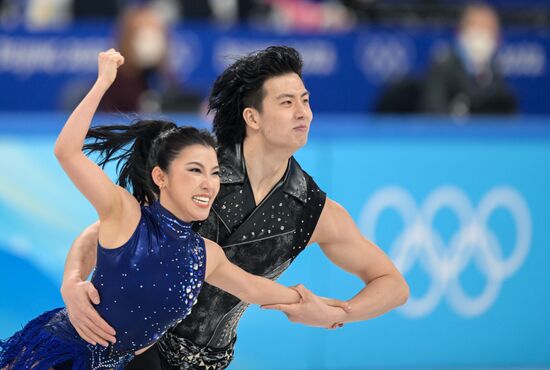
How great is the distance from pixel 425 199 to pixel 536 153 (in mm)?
764

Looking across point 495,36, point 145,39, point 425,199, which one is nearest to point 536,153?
point 425,199

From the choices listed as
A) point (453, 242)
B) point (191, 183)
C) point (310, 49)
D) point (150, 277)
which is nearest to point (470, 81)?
point (310, 49)

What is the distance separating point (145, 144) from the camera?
401cm

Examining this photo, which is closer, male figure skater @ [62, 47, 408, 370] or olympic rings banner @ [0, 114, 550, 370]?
male figure skater @ [62, 47, 408, 370]

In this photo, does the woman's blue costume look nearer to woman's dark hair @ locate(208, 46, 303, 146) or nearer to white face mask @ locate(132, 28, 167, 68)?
woman's dark hair @ locate(208, 46, 303, 146)

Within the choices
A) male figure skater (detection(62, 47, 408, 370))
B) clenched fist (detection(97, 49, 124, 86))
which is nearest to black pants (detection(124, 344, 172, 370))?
male figure skater (detection(62, 47, 408, 370))

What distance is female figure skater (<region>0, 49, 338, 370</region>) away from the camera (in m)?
3.55

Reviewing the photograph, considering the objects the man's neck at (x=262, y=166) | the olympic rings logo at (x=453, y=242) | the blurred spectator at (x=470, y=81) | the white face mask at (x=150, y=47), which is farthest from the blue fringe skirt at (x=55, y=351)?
the blurred spectator at (x=470, y=81)

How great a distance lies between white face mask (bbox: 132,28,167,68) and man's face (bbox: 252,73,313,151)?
3.74 m

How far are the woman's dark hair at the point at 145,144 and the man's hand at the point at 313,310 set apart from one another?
0.61m

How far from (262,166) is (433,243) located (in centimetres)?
250

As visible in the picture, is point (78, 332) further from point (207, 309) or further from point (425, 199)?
point (425, 199)

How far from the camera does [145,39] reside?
25.7 feet

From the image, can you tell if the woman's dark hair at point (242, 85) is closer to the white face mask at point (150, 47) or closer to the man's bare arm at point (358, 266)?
the man's bare arm at point (358, 266)
